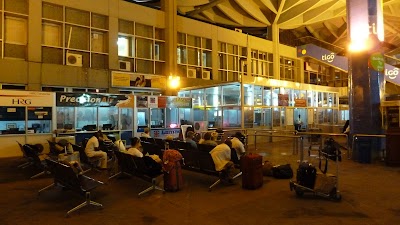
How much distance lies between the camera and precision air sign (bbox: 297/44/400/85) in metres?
20.7

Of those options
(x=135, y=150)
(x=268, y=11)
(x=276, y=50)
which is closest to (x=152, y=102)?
(x=135, y=150)

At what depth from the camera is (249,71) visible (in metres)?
25.7

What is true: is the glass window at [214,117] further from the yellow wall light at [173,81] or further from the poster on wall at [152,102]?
the poster on wall at [152,102]

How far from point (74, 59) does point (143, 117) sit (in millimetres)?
4763

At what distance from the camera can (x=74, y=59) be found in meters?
17.2

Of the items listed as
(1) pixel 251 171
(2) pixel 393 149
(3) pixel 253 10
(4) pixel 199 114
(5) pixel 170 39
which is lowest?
(1) pixel 251 171

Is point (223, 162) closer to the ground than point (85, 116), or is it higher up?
closer to the ground

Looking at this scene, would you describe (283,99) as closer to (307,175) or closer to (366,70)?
(366,70)

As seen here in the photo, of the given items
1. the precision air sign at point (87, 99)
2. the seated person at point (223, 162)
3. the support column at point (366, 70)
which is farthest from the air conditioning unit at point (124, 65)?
the seated person at point (223, 162)

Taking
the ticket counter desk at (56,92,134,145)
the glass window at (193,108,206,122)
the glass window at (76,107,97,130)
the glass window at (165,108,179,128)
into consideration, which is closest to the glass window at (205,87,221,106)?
the glass window at (193,108,206,122)

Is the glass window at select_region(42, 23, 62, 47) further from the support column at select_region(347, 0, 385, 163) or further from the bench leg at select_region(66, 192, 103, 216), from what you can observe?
the support column at select_region(347, 0, 385, 163)

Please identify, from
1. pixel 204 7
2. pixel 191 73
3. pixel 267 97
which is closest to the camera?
pixel 267 97

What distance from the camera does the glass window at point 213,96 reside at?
765 inches

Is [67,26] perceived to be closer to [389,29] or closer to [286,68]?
[286,68]
